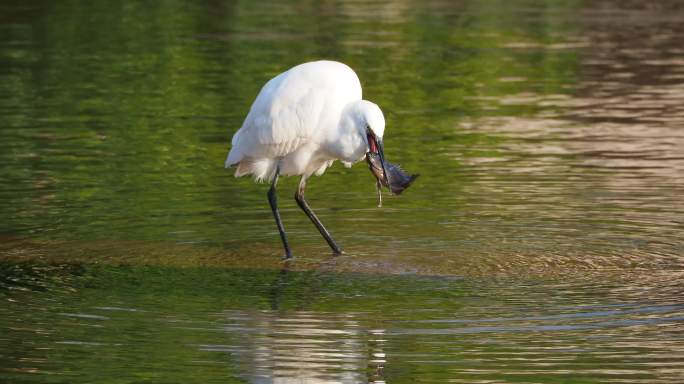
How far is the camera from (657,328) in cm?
933

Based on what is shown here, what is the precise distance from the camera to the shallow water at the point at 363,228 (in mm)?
8938

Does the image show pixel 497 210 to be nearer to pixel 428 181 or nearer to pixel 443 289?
pixel 428 181

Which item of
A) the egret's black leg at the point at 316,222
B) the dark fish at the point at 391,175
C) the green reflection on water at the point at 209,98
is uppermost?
the dark fish at the point at 391,175

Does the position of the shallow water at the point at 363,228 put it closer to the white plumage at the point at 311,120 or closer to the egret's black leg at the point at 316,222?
the egret's black leg at the point at 316,222

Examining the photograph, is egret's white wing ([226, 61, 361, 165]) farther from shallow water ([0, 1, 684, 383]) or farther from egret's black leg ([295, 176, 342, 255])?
shallow water ([0, 1, 684, 383])

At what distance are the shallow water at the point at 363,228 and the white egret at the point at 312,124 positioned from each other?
66cm

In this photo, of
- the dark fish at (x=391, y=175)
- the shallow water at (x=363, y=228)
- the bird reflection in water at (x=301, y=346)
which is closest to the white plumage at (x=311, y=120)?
the dark fish at (x=391, y=175)

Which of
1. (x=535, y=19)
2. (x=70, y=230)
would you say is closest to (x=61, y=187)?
(x=70, y=230)

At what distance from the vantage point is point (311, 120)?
11.5 m

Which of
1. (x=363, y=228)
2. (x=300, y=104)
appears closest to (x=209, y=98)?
(x=363, y=228)

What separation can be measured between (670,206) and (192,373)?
5736 millimetres

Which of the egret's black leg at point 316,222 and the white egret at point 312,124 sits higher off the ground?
the white egret at point 312,124

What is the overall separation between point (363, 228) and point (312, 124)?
143 cm

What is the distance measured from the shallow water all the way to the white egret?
0.66 metres
